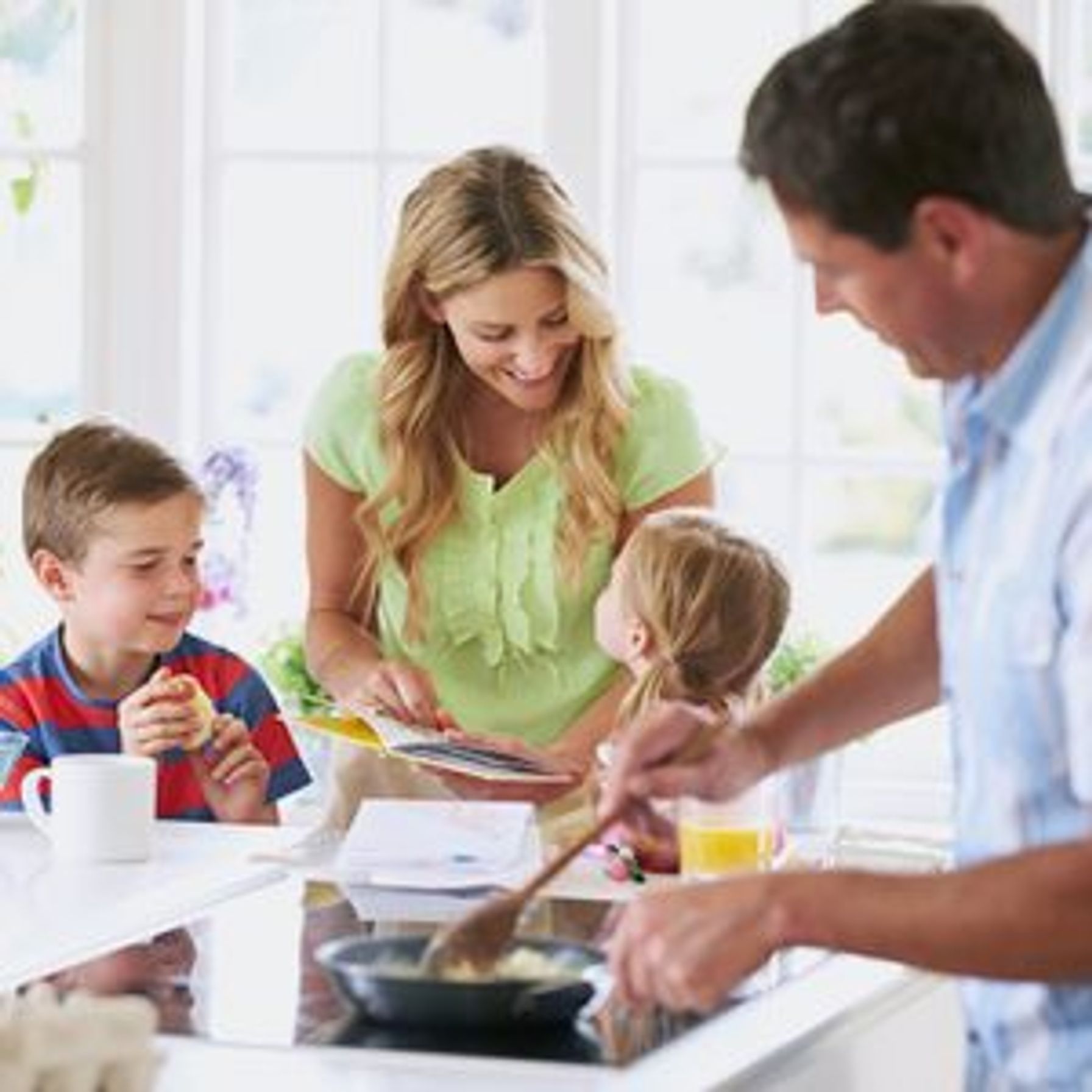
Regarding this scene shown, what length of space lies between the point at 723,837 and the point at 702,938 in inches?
37.3

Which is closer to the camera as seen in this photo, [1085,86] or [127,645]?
[127,645]

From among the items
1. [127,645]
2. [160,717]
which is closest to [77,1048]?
[160,717]

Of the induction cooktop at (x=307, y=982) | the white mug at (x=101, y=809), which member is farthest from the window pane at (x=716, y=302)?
the induction cooktop at (x=307, y=982)

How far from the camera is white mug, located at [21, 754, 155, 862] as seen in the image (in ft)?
9.58

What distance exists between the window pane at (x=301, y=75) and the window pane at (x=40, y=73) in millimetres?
259

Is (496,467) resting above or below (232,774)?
above

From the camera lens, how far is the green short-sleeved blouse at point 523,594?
351 cm

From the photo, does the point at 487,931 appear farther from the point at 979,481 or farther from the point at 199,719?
the point at 199,719

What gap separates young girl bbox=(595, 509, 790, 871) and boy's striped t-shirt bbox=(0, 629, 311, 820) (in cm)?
48

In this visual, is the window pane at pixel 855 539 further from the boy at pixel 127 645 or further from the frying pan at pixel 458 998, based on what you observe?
the frying pan at pixel 458 998

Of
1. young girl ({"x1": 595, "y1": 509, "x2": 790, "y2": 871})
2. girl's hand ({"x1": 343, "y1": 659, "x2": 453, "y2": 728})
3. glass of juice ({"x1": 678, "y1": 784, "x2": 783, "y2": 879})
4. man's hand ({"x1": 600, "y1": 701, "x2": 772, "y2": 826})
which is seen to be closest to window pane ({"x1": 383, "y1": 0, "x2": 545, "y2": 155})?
girl's hand ({"x1": 343, "y1": 659, "x2": 453, "y2": 728})

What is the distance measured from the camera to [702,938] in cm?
186

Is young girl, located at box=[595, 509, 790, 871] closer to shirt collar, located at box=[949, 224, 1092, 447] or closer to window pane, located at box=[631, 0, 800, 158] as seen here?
shirt collar, located at box=[949, 224, 1092, 447]

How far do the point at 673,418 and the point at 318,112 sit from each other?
1542 mm
